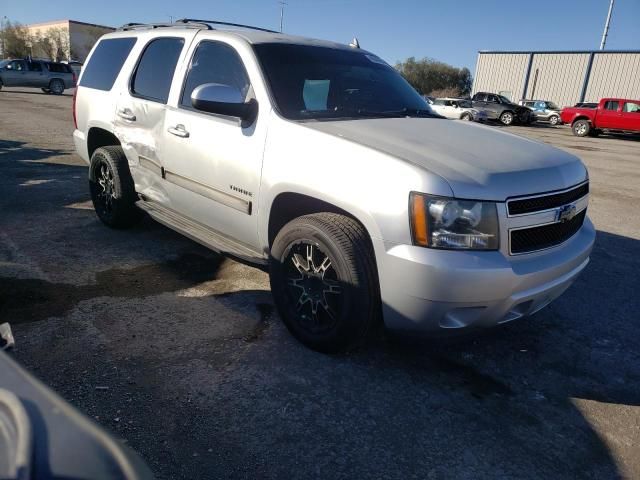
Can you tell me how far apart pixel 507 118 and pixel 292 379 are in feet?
93.0

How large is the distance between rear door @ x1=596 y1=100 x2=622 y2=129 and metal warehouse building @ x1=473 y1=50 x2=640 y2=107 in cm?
1416

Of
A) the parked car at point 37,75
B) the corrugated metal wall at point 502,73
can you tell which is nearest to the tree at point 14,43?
the parked car at point 37,75

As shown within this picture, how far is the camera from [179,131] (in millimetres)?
3688

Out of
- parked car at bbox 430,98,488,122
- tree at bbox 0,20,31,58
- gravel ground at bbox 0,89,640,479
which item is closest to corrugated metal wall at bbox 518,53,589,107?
parked car at bbox 430,98,488,122

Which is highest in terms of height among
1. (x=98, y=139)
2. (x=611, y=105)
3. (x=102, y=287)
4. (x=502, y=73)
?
(x=502, y=73)

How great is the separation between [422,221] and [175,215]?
2.34 meters

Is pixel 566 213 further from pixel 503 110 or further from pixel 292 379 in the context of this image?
pixel 503 110

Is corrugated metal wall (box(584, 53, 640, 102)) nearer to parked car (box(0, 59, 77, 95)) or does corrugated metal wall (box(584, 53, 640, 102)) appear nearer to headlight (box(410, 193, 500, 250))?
parked car (box(0, 59, 77, 95))

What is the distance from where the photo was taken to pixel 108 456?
2.97 feet

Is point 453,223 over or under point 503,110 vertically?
under

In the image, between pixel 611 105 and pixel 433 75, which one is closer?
pixel 611 105

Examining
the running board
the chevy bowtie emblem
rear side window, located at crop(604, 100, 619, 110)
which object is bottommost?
the running board

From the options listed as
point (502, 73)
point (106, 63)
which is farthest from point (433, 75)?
point (106, 63)

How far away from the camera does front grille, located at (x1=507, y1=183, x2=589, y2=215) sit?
8.34ft
